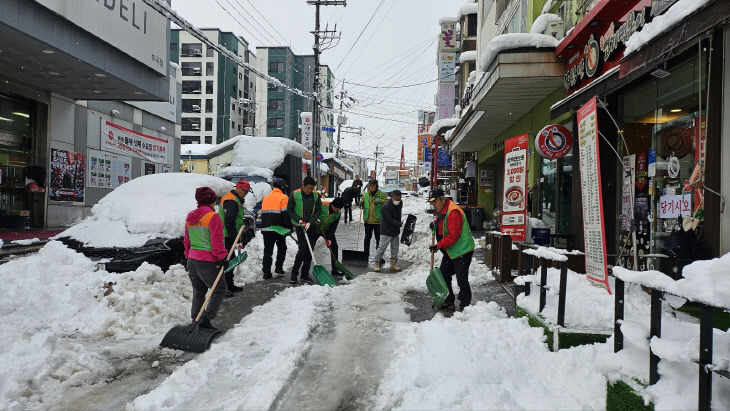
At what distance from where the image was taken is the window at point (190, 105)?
208 ft

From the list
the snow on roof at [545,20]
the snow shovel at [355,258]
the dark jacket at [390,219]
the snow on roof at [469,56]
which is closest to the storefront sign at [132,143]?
the snow shovel at [355,258]

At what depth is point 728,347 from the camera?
220cm

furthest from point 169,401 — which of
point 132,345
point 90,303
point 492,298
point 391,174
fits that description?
point 391,174

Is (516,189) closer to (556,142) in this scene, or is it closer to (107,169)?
(556,142)

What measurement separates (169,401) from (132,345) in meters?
1.49

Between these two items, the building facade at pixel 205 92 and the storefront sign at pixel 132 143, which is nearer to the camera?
the storefront sign at pixel 132 143

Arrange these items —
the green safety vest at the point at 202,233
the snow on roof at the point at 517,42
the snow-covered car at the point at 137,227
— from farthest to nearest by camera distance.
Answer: the snow on roof at the point at 517,42 < the snow-covered car at the point at 137,227 < the green safety vest at the point at 202,233

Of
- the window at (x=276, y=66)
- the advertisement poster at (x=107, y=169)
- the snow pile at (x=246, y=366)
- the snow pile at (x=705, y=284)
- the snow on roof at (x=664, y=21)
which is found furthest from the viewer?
the window at (x=276, y=66)

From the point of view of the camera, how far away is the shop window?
5.61m

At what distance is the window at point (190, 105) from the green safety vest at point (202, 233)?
63.5m

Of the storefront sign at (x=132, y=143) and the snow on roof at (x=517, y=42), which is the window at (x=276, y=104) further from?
the snow on roof at (x=517, y=42)

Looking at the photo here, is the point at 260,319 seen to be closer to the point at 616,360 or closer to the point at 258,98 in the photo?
the point at 616,360

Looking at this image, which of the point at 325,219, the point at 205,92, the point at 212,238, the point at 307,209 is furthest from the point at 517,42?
the point at 205,92

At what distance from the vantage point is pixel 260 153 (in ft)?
55.4
